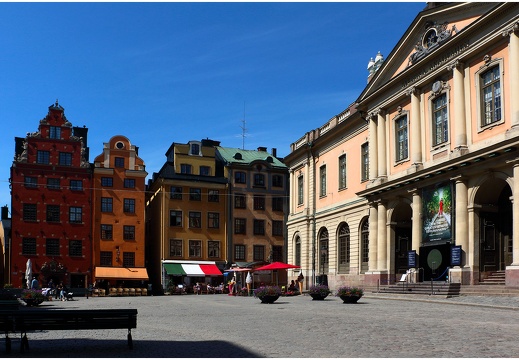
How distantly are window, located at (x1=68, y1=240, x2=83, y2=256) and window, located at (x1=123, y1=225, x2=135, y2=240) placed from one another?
14.3 ft

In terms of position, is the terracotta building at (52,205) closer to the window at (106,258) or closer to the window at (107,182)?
the window at (106,258)

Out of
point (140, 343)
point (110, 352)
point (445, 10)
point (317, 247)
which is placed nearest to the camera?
point (110, 352)

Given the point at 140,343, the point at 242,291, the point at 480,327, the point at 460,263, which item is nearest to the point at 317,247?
the point at 242,291

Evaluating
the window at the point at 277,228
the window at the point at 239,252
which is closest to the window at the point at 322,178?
the window at the point at 239,252

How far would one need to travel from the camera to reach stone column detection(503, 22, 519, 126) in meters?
28.0

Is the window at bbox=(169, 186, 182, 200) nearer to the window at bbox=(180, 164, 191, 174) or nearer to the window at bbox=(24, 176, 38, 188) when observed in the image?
the window at bbox=(180, 164, 191, 174)

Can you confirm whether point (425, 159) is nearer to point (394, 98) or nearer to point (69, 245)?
point (394, 98)

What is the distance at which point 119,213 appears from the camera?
6469 centimetres

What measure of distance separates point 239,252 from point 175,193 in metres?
9.27

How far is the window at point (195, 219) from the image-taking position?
6700 cm

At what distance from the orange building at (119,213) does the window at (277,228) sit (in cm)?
1422

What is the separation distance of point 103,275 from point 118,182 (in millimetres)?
9399

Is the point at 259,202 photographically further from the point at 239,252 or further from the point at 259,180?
the point at 239,252

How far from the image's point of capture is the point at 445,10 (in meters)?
33.7
